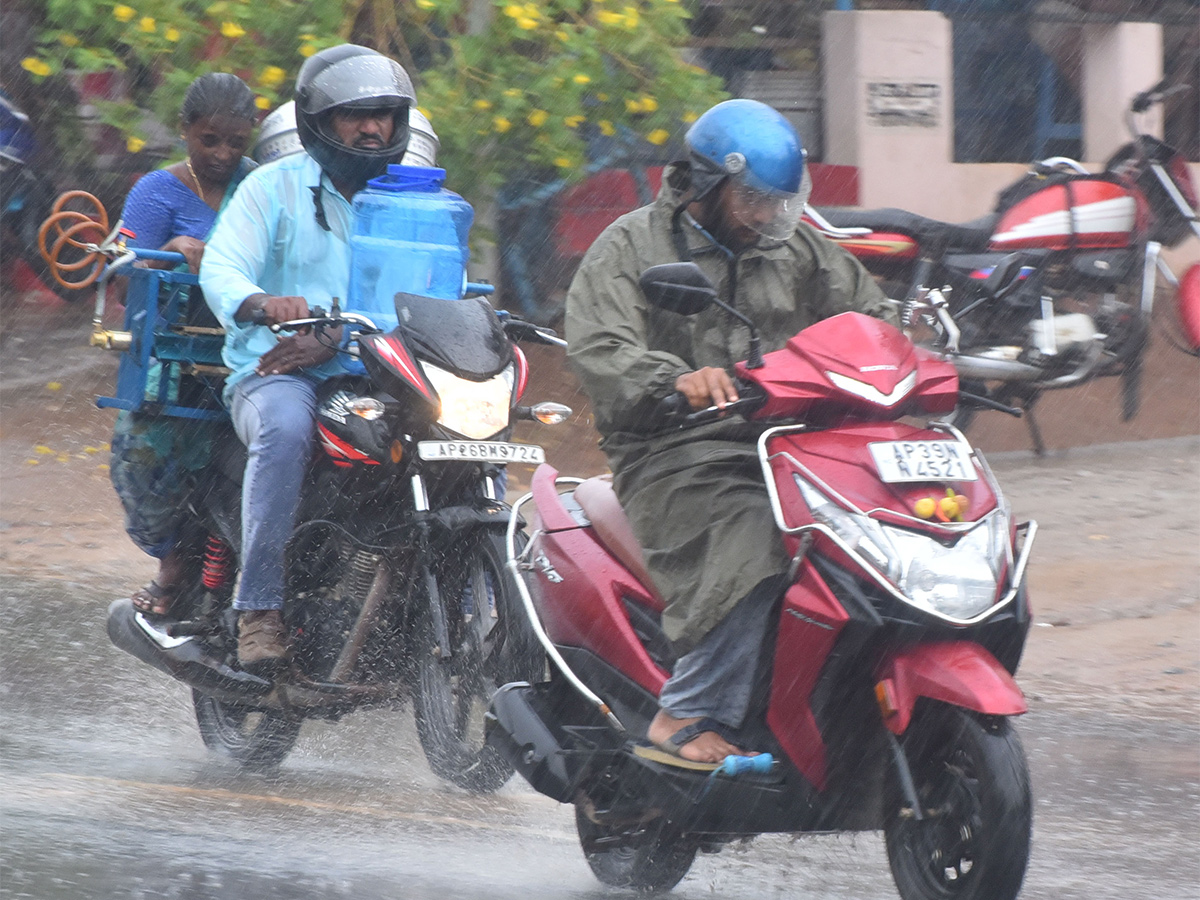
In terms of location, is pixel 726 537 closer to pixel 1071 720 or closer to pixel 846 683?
pixel 846 683

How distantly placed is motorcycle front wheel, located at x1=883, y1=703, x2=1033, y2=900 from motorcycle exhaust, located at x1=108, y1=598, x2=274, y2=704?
216 cm

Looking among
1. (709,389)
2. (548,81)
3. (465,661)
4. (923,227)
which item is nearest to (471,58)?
(548,81)

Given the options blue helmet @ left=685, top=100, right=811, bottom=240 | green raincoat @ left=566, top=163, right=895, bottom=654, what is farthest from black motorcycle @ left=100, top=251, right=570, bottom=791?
A: blue helmet @ left=685, top=100, right=811, bottom=240

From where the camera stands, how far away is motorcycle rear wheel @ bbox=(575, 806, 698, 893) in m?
4.00

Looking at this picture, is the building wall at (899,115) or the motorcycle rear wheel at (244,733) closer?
the motorcycle rear wheel at (244,733)

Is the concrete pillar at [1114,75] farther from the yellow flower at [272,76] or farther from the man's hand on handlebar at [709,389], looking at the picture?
the man's hand on handlebar at [709,389]

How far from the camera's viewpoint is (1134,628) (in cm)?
701

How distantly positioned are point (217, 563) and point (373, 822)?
3.96 ft

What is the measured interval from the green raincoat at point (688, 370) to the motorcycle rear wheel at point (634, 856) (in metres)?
0.55

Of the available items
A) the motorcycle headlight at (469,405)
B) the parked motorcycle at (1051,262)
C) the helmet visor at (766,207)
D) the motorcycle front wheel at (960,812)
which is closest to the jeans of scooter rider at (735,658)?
the motorcycle front wheel at (960,812)

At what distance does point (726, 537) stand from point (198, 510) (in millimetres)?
2383

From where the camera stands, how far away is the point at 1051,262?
8.81 metres

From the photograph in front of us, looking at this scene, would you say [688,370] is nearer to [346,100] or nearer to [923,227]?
[346,100]

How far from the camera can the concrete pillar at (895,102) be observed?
11773mm
